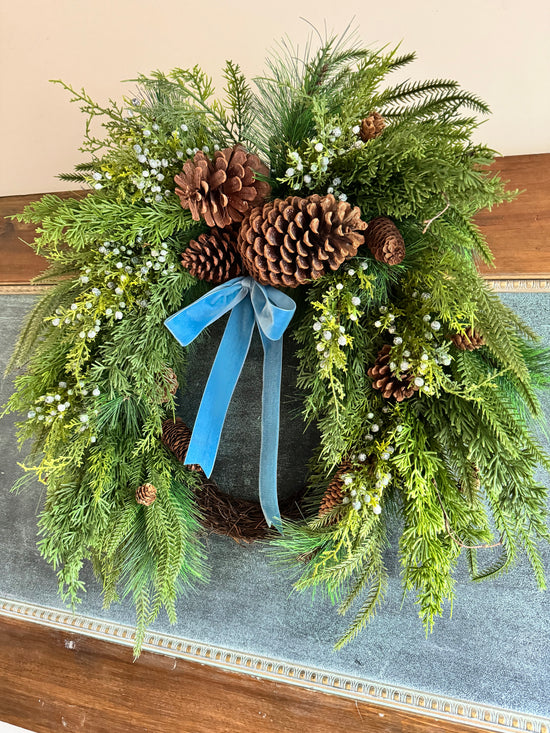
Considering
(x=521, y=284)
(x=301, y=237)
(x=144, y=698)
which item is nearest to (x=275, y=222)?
(x=301, y=237)

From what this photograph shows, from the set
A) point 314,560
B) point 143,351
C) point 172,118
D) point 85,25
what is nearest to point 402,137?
point 172,118

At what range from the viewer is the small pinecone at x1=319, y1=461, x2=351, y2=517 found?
2.21 ft

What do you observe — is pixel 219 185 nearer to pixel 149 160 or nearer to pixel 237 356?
pixel 149 160

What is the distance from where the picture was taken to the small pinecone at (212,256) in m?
0.70

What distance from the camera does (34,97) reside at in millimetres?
1261

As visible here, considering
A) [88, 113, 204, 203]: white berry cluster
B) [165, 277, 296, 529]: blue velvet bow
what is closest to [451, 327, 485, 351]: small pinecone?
[165, 277, 296, 529]: blue velvet bow

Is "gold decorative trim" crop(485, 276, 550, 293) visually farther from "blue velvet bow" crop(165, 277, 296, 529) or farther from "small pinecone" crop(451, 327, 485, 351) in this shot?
"blue velvet bow" crop(165, 277, 296, 529)

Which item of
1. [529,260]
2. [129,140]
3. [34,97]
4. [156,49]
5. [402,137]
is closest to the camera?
[402,137]

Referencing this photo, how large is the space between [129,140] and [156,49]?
0.62 meters

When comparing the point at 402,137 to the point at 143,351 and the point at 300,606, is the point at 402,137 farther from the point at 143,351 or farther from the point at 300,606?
the point at 300,606

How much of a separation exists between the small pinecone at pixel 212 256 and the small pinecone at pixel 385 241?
21cm

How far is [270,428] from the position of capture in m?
0.72

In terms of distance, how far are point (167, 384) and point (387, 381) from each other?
1.13 ft

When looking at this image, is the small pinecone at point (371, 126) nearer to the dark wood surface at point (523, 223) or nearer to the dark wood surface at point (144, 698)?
the dark wood surface at point (523, 223)
